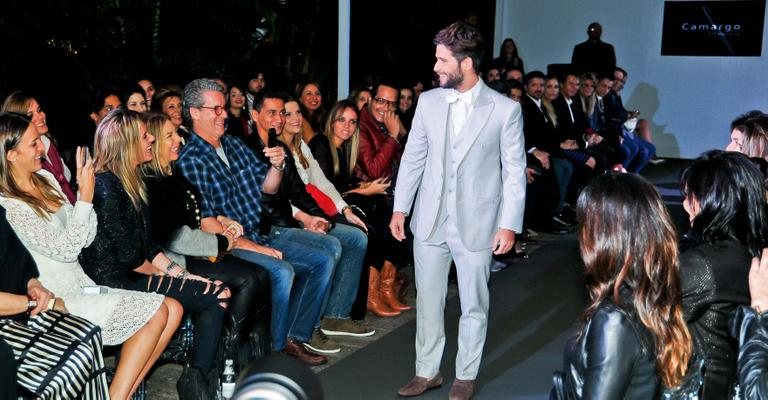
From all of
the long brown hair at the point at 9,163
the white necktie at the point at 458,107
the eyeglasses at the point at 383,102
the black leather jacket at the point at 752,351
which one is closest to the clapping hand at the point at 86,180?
the long brown hair at the point at 9,163

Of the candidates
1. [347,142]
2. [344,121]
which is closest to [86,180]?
[344,121]

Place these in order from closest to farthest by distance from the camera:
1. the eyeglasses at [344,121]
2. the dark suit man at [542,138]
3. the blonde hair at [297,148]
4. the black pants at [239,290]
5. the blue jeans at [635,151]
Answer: the black pants at [239,290] < the blonde hair at [297,148] < the eyeglasses at [344,121] < the dark suit man at [542,138] < the blue jeans at [635,151]

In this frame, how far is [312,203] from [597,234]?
3.12 m

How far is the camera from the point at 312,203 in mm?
5016

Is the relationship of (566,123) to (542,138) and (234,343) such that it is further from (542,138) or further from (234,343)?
(234,343)

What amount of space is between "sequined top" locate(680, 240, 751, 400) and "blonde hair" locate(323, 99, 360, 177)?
3.21m

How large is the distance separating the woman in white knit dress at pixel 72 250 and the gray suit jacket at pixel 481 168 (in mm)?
1264

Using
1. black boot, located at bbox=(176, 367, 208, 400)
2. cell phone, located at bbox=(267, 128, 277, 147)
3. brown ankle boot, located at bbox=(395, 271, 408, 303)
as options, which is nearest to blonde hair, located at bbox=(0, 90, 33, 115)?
cell phone, located at bbox=(267, 128, 277, 147)

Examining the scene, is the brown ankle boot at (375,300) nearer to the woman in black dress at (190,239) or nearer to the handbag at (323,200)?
the handbag at (323,200)

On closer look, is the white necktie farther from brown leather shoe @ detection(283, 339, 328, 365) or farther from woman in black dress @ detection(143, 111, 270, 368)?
brown leather shoe @ detection(283, 339, 328, 365)

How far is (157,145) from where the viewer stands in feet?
13.1

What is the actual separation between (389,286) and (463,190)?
1645mm

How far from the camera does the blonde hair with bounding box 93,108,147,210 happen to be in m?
3.77

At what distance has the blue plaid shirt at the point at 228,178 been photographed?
14.1 feet
